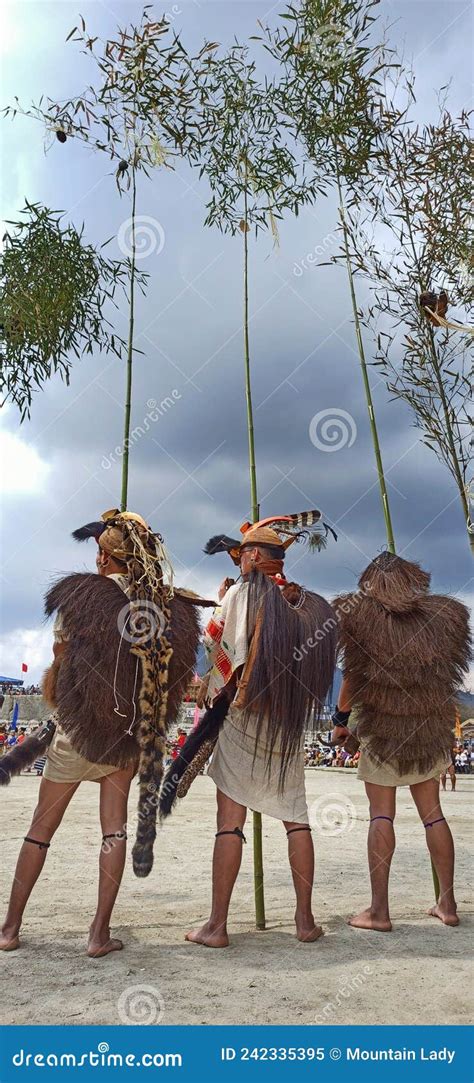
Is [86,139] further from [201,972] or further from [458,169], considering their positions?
[201,972]

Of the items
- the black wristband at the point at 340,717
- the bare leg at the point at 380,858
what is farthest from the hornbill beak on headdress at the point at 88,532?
the bare leg at the point at 380,858

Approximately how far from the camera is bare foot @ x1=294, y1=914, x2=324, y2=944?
3652 mm

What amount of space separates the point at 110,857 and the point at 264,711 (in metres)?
0.96

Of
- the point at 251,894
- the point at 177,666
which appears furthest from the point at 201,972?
the point at 251,894

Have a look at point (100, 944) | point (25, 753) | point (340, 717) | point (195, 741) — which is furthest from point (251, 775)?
point (25, 753)

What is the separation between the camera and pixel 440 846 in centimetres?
414

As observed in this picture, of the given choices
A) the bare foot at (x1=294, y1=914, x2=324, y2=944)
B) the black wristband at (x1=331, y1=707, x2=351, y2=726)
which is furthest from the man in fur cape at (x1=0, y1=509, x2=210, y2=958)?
the black wristband at (x1=331, y1=707, x2=351, y2=726)

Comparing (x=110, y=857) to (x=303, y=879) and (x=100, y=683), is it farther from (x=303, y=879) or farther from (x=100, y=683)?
(x=303, y=879)

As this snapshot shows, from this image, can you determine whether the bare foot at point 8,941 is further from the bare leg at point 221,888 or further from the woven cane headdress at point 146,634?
the bare leg at point 221,888

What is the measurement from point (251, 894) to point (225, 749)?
1.75 m

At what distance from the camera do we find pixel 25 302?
5145 mm

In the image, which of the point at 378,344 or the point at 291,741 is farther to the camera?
the point at 378,344

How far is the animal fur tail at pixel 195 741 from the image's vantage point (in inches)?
146

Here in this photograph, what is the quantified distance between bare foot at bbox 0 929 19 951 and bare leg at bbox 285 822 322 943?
1.29m
